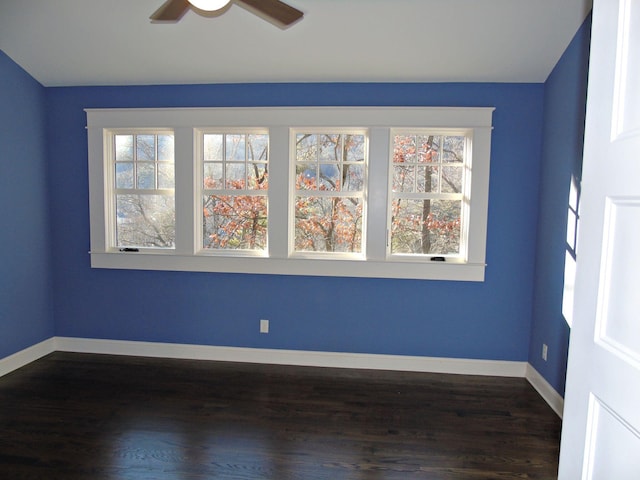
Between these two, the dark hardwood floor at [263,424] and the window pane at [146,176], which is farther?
the window pane at [146,176]

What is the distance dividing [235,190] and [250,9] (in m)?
1.67

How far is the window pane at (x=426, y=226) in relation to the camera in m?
3.29

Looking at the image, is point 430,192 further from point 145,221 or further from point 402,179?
point 145,221

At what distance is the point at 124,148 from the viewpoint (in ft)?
11.5

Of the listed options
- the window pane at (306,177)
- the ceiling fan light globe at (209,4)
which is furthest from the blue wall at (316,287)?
the ceiling fan light globe at (209,4)

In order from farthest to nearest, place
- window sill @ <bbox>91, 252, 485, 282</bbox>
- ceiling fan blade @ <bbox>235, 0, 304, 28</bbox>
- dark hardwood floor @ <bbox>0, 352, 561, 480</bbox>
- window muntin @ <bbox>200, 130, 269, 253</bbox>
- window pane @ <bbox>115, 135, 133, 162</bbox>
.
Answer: window pane @ <bbox>115, 135, 133, 162</bbox> → window muntin @ <bbox>200, 130, 269, 253</bbox> → window sill @ <bbox>91, 252, 485, 282</bbox> → dark hardwood floor @ <bbox>0, 352, 561, 480</bbox> → ceiling fan blade @ <bbox>235, 0, 304, 28</bbox>

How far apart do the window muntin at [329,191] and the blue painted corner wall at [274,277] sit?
297 mm

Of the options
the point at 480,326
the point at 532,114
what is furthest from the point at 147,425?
the point at 532,114

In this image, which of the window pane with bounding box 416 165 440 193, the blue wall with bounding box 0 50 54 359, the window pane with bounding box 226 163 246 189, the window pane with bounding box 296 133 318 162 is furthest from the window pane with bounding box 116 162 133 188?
the window pane with bounding box 416 165 440 193

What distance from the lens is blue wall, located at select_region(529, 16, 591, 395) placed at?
101 inches

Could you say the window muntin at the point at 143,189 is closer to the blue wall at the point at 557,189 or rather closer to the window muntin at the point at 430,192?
the window muntin at the point at 430,192

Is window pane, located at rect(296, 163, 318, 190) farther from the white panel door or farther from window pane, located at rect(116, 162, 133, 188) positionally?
the white panel door

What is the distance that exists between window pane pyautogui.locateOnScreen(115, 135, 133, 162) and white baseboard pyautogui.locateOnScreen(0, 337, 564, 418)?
5.51 ft

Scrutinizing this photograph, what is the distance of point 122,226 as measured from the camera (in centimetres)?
358
